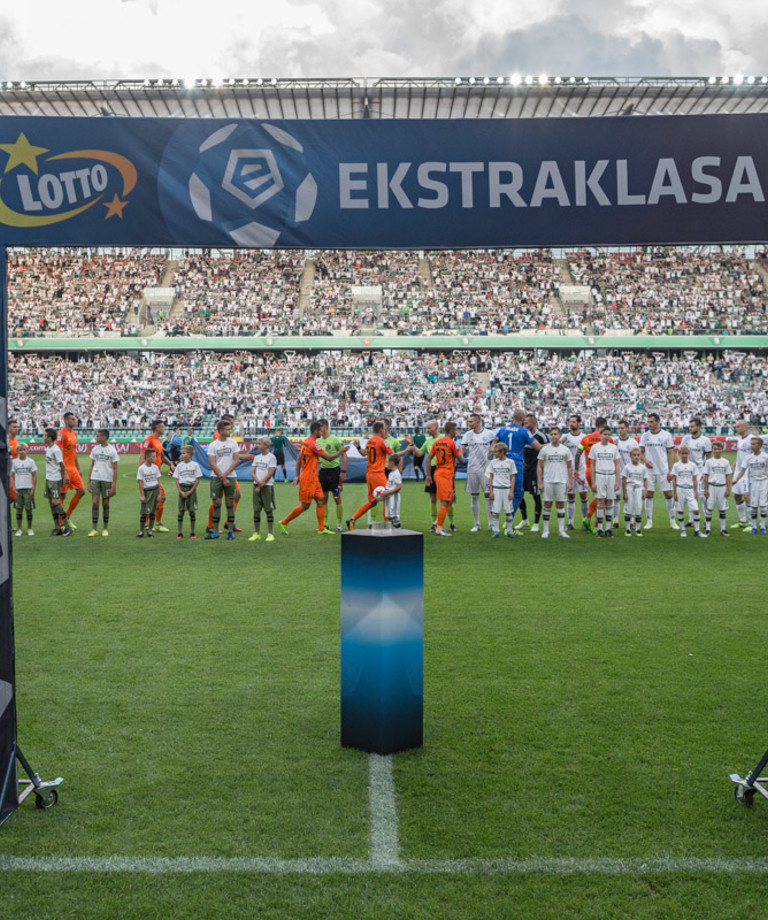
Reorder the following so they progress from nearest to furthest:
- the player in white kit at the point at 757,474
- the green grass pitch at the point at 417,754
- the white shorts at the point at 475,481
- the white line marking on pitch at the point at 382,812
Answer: the green grass pitch at the point at 417,754
the white line marking on pitch at the point at 382,812
the player in white kit at the point at 757,474
the white shorts at the point at 475,481

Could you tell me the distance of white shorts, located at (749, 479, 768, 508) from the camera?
1401 centimetres

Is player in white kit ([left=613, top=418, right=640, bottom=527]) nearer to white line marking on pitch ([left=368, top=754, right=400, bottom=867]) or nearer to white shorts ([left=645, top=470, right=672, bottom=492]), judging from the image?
white shorts ([left=645, top=470, right=672, bottom=492])

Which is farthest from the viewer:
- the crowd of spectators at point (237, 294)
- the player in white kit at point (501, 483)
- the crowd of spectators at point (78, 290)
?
the crowd of spectators at point (78, 290)

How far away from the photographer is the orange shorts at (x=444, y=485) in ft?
44.8

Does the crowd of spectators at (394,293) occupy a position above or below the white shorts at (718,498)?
above

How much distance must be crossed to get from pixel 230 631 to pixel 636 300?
46.7m

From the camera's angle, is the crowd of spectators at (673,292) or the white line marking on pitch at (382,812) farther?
the crowd of spectators at (673,292)

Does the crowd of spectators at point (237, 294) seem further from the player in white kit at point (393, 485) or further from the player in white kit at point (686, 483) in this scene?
the player in white kit at point (686, 483)

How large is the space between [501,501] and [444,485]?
995mm

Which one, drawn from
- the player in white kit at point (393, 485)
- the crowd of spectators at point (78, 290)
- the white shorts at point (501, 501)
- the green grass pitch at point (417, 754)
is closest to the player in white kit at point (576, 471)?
the white shorts at point (501, 501)

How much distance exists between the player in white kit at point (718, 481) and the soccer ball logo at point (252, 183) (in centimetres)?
1097

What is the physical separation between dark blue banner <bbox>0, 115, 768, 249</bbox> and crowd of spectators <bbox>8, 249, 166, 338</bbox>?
45559mm

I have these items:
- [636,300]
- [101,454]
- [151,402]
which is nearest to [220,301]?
[151,402]

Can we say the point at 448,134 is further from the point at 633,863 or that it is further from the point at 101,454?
the point at 101,454
